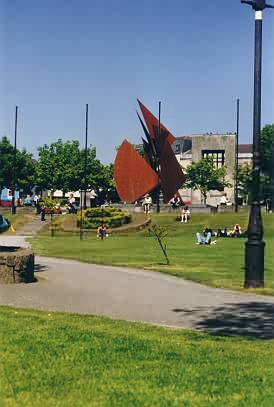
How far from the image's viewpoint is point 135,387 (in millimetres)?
5262

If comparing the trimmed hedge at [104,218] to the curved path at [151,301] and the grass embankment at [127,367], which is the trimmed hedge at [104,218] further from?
the grass embankment at [127,367]

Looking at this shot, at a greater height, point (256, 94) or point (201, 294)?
point (256, 94)

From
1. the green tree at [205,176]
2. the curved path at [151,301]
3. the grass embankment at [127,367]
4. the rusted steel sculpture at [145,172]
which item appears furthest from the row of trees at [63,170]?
the grass embankment at [127,367]

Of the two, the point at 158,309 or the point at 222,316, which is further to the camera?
the point at 158,309

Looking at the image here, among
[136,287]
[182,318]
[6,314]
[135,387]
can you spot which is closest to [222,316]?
[182,318]

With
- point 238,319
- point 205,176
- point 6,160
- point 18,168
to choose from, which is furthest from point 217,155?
point 238,319

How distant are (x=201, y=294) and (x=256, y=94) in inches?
167

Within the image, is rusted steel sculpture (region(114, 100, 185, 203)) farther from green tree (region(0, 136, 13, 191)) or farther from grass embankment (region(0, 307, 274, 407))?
grass embankment (region(0, 307, 274, 407))

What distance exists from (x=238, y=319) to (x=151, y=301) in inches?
91.3

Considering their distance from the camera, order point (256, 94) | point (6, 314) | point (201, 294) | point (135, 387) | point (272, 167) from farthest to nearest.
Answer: point (256, 94) < point (201, 294) < point (6, 314) < point (272, 167) < point (135, 387)

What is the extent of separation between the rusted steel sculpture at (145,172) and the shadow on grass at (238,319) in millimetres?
41552

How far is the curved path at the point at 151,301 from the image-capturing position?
9.95 m

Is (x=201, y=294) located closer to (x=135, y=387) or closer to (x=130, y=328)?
(x=130, y=328)

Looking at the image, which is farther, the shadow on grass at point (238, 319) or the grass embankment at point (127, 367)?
the shadow on grass at point (238, 319)
